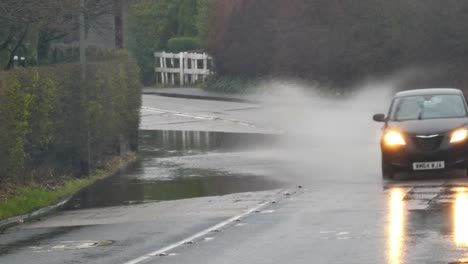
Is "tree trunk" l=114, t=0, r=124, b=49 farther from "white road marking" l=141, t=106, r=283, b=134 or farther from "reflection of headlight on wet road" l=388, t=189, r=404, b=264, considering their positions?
"reflection of headlight on wet road" l=388, t=189, r=404, b=264

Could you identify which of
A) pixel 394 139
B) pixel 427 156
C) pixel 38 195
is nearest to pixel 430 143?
pixel 427 156

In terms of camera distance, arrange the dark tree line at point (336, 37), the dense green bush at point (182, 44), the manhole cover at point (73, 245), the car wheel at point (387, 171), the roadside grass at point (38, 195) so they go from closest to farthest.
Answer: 1. the manhole cover at point (73, 245)
2. the roadside grass at point (38, 195)
3. the car wheel at point (387, 171)
4. the dark tree line at point (336, 37)
5. the dense green bush at point (182, 44)

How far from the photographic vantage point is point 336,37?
48.1 m

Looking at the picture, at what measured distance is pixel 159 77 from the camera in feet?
233

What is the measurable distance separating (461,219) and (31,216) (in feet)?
24.7

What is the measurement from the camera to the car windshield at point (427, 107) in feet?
76.8

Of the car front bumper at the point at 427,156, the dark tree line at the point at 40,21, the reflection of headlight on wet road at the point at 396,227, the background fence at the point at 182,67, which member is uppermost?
the dark tree line at the point at 40,21

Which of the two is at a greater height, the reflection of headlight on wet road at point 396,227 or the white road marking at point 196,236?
the reflection of headlight on wet road at point 396,227

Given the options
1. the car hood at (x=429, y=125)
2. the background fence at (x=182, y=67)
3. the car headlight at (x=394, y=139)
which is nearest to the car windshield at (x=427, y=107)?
the car hood at (x=429, y=125)

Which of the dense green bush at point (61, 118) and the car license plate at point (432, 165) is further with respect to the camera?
the car license plate at point (432, 165)

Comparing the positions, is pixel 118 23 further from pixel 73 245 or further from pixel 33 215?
pixel 73 245

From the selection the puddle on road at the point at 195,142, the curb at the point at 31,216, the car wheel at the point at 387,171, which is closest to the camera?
the curb at the point at 31,216

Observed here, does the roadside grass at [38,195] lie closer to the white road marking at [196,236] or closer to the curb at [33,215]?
the curb at [33,215]

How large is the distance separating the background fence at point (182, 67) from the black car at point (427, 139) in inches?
1488
